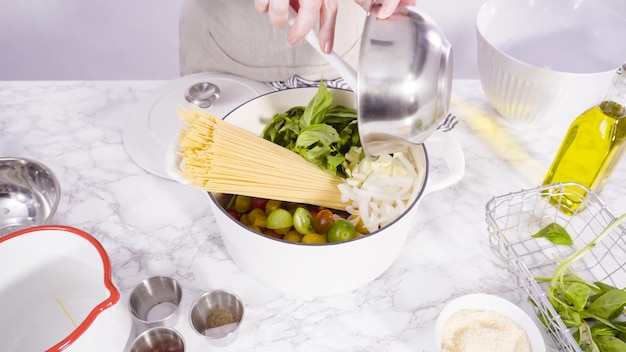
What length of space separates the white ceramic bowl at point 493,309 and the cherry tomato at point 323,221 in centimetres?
21

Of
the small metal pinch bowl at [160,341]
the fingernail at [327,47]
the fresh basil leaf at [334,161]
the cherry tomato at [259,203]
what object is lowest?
the small metal pinch bowl at [160,341]

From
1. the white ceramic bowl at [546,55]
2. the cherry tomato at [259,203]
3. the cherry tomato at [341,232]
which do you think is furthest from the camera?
the white ceramic bowl at [546,55]

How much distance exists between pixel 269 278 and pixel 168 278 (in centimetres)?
15

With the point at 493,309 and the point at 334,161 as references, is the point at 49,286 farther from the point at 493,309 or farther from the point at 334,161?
the point at 493,309

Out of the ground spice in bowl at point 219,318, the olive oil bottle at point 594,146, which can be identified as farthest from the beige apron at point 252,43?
the ground spice in bowl at point 219,318

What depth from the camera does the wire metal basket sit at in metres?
0.79

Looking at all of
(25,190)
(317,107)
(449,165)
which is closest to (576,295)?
(449,165)

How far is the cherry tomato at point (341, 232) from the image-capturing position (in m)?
0.74

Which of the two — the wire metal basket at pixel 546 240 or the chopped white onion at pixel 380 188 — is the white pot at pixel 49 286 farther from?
the wire metal basket at pixel 546 240

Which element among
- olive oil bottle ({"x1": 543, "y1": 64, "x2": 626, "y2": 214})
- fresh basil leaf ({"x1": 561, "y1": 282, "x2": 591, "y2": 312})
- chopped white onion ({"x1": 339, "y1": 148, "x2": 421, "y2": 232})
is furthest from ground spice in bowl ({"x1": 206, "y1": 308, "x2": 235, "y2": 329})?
olive oil bottle ({"x1": 543, "y1": 64, "x2": 626, "y2": 214})

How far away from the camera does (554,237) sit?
0.87m

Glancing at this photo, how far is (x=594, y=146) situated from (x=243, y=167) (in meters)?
0.59

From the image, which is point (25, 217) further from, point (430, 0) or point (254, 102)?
point (430, 0)

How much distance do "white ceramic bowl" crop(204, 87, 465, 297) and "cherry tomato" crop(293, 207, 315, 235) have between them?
7 cm
